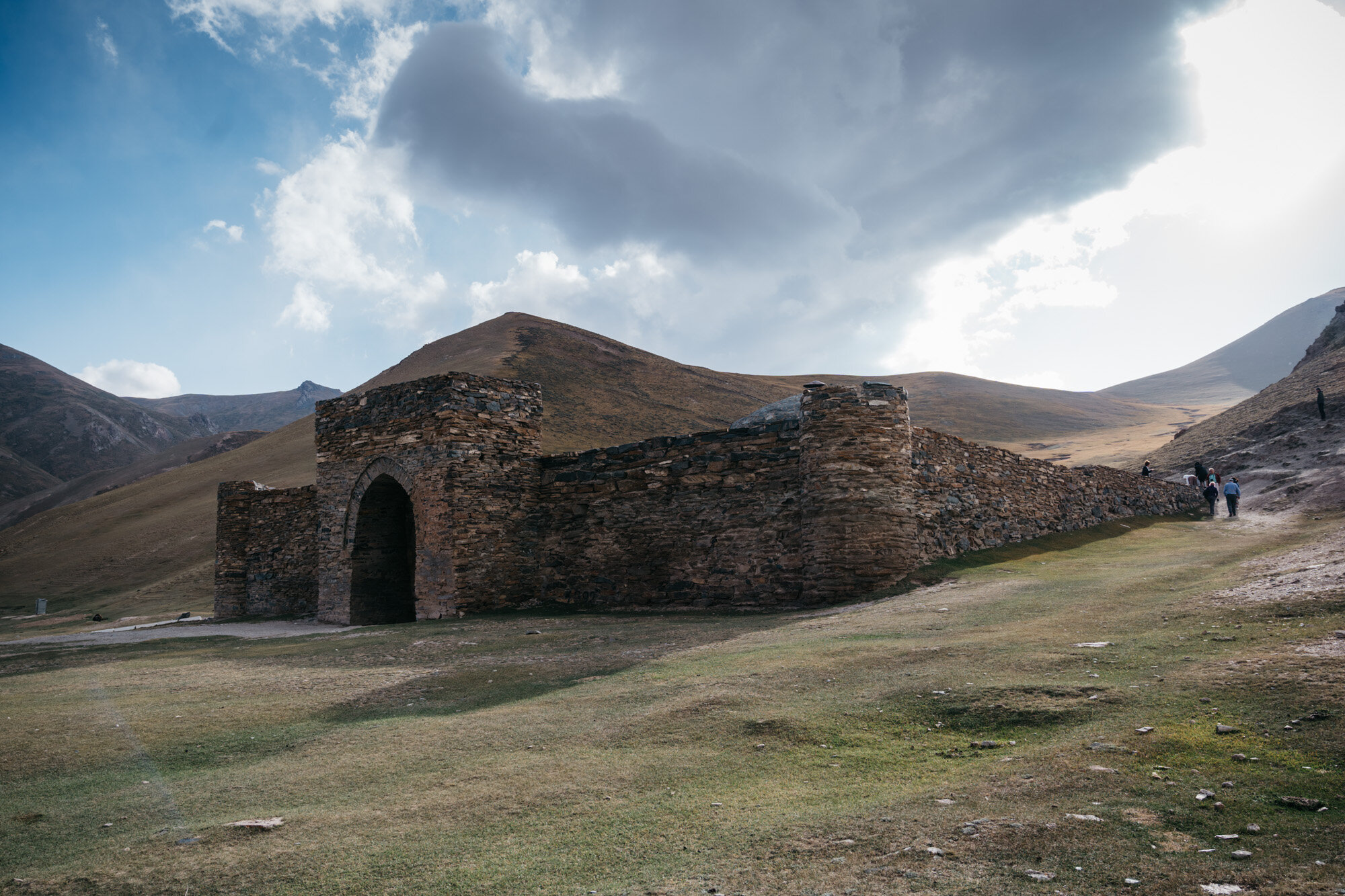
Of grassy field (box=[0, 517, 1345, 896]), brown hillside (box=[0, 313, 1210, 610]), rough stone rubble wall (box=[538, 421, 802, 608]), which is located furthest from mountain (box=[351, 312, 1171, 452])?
grassy field (box=[0, 517, 1345, 896])

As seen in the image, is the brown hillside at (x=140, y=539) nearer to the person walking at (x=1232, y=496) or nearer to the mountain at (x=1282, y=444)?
the person walking at (x=1232, y=496)

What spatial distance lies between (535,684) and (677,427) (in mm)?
52786

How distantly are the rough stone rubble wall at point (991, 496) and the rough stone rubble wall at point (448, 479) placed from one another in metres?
7.33

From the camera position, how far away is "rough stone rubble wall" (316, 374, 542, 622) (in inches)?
548

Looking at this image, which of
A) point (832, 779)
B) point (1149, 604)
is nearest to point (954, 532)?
point (1149, 604)

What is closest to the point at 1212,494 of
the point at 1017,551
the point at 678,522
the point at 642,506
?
the point at 1017,551

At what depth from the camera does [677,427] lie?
195 ft

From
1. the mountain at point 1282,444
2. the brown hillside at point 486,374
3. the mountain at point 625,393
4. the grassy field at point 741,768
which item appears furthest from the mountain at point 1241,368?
the grassy field at point 741,768

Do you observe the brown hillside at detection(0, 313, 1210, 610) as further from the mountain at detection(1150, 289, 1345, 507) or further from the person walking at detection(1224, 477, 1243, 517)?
the person walking at detection(1224, 477, 1243, 517)

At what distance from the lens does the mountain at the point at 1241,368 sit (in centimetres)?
14538

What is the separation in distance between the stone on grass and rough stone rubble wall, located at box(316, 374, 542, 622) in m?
10.2

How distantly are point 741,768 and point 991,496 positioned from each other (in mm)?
11979

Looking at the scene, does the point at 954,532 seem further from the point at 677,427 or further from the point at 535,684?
the point at 677,427

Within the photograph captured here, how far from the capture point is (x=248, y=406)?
603 ft
